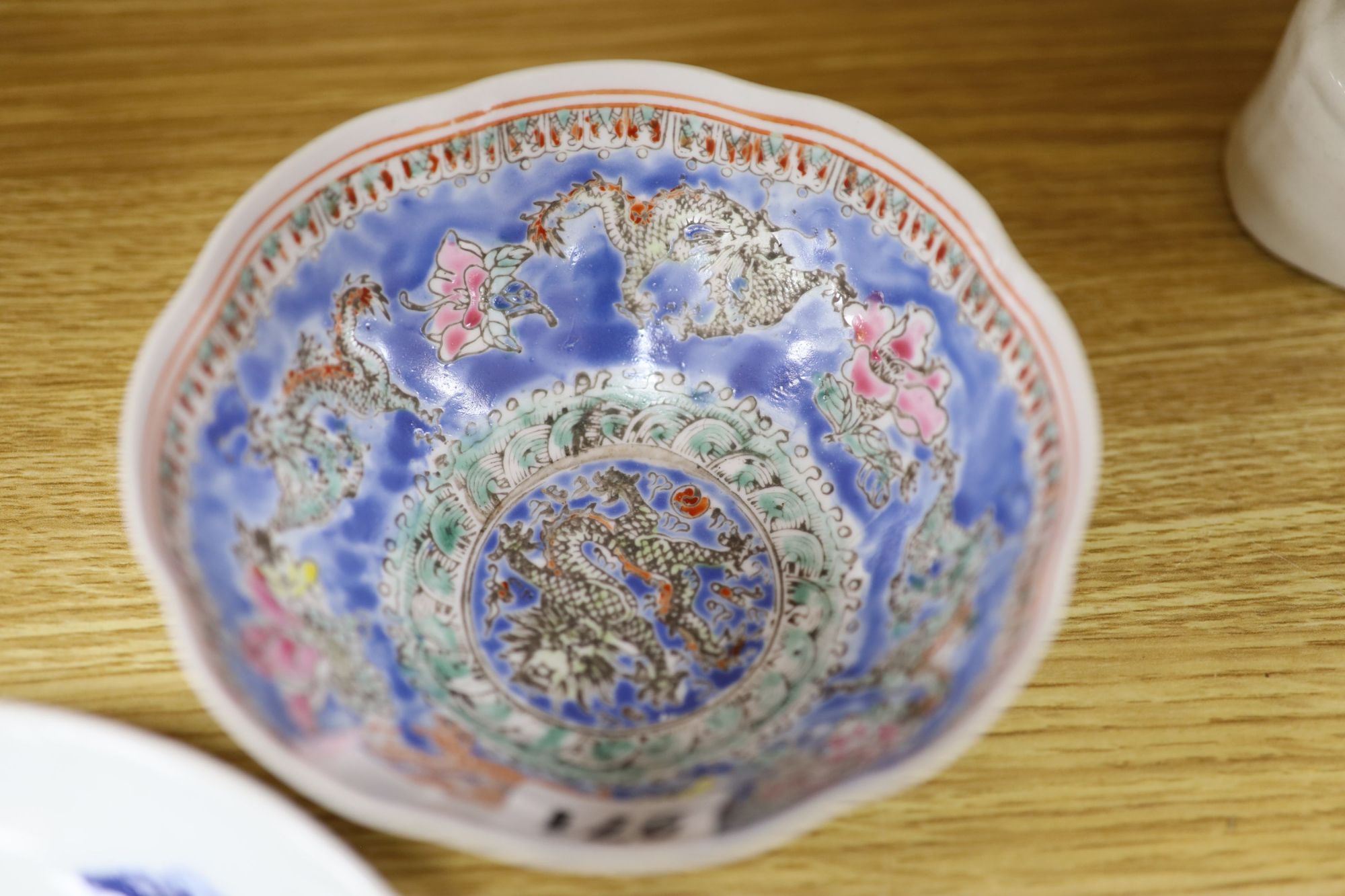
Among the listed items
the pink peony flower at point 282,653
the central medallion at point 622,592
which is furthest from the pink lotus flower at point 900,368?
the pink peony flower at point 282,653

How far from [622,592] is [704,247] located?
22 cm

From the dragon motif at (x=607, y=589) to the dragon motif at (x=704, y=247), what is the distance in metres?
0.12

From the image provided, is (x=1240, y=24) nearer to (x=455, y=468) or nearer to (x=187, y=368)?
(x=455, y=468)

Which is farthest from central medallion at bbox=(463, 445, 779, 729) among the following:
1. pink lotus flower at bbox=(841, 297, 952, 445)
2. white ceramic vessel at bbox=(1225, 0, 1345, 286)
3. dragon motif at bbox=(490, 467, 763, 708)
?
white ceramic vessel at bbox=(1225, 0, 1345, 286)

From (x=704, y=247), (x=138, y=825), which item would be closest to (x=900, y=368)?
(x=704, y=247)

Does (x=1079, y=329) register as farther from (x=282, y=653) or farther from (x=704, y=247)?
(x=282, y=653)

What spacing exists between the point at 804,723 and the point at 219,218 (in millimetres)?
520

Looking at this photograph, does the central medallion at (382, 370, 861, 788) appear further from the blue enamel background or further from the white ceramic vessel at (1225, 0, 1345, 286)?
the white ceramic vessel at (1225, 0, 1345, 286)

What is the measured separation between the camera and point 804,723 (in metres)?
0.56

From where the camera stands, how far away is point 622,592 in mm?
635

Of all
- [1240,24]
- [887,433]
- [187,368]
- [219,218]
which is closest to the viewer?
[187,368]

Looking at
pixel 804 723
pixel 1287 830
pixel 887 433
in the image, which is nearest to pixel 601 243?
pixel 887 433

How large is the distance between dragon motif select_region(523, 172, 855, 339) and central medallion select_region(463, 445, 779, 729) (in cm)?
10

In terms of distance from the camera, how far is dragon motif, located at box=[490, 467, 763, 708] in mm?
610
